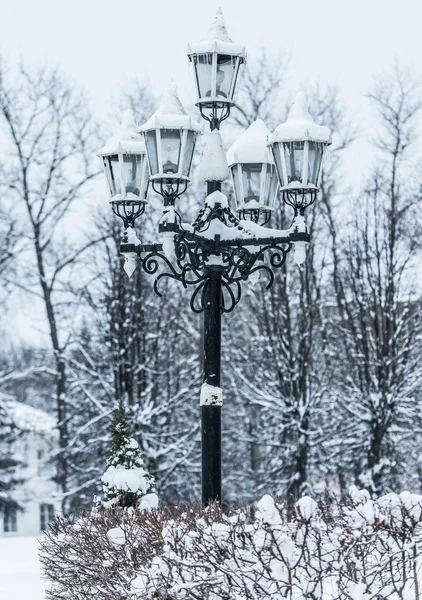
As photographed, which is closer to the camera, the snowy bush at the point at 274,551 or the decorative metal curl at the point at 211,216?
the snowy bush at the point at 274,551

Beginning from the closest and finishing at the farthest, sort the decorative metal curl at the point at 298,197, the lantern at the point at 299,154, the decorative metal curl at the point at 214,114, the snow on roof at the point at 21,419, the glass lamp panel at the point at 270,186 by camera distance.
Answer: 1. the lantern at the point at 299,154
2. the decorative metal curl at the point at 298,197
3. the decorative metal curl at the point at 214,114
4. the glass lamp panel at the point at 270,186
5. the snow on roof at the point at 21,419

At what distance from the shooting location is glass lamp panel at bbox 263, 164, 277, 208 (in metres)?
8.91

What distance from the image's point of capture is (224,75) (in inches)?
329

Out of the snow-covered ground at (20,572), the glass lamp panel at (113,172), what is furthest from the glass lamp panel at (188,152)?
the snow-covered ground at (20,572)

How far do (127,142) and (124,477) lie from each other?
2992mm

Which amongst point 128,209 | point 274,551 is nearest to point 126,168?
point 128,209

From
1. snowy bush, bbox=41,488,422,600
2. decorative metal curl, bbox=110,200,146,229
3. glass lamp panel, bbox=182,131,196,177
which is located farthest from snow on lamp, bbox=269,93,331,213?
snowy bush, bbox=41,488,422,600

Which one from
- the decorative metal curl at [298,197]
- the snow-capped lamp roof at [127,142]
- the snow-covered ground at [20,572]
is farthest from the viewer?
the snow-covered ground at [20,572]

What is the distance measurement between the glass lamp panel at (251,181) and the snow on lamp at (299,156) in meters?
0.86

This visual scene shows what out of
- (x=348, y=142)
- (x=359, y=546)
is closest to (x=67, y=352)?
(x=348, y=142)

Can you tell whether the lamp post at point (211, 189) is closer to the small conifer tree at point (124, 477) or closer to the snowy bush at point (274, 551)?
the snowy bush at point (274, 551)

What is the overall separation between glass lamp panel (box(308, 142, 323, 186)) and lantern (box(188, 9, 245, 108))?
0.92 m

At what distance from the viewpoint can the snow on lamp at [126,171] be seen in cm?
864

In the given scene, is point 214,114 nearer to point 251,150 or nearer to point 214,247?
point 251,150
